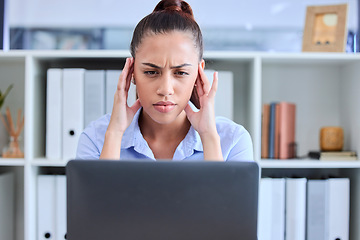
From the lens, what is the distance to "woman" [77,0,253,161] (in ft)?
3.85

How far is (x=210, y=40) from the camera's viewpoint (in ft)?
6.89

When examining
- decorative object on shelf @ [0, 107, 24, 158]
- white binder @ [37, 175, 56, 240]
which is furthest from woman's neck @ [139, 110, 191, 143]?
decorative object on shelf @ [0, 107, 24, 158]

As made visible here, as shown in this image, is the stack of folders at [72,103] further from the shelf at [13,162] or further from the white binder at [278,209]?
the white binder at [278,209]

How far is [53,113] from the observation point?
1.82 metres

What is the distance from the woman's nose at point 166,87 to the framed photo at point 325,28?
98cm

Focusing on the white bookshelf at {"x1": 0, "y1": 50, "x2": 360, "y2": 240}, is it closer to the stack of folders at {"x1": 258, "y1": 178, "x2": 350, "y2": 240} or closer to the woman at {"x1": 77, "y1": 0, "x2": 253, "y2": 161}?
the stack of folders at {"x1": 258, "y1": 178, "x2": 350, "y2": 240}

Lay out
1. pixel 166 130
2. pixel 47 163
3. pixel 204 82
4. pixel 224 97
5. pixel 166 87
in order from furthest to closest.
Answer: pixel 224 97 → pixel 47 163 → pixel 166 130 → pixel 204 82 → pixel 166 87

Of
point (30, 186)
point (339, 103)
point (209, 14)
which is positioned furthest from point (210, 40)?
point (30, 186)

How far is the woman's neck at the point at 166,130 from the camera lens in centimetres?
137

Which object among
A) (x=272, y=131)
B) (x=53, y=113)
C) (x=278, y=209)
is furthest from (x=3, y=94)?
Result: (x=278, y=209)

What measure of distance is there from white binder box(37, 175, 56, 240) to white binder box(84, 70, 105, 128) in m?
0.33

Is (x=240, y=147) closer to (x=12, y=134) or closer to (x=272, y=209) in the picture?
(x=272, y=209)

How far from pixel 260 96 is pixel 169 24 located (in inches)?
30.5

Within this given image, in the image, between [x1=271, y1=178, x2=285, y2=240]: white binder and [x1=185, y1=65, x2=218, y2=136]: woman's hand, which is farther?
[x1=271, y1=178, x2=285, y2=240]: white binder
